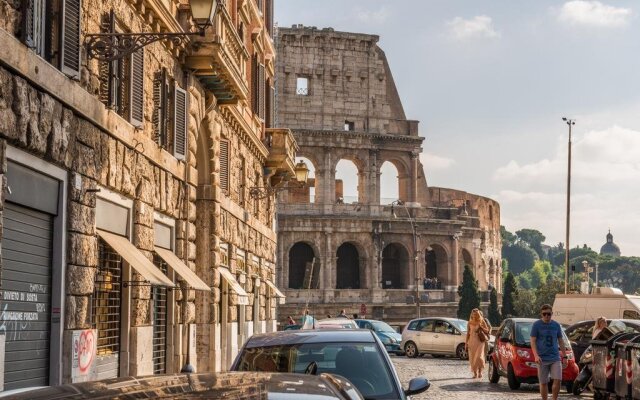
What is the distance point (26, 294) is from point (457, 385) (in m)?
15.2

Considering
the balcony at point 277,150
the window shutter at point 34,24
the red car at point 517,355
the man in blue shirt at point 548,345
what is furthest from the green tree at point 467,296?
the window shutter at point 34,24

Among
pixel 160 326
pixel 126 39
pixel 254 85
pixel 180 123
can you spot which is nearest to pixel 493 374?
pixel 160 326

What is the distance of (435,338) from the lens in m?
40.8

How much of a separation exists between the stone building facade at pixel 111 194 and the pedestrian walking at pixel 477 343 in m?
5.84

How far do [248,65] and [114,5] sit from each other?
15.6 metres

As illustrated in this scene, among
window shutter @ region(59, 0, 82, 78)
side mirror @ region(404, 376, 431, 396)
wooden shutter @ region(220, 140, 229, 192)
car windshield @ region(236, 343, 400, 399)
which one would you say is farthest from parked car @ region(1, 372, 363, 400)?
wooden shutter @ region(220, 140, 229, 192)

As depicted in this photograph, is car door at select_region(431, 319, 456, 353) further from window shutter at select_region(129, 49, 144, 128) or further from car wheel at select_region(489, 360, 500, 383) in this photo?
window shutter at select_region(129, 49, 144, 128)

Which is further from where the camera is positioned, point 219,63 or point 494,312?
point 494,312

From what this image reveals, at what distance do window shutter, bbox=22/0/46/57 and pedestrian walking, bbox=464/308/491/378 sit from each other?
1793cm

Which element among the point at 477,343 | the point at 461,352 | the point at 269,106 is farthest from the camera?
the point at 461,352

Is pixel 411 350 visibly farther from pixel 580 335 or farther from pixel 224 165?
pixel 224 165

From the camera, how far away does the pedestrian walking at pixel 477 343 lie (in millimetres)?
27328

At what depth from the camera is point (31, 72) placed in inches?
424

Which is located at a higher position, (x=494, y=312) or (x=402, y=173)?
(x=402, y=173)
